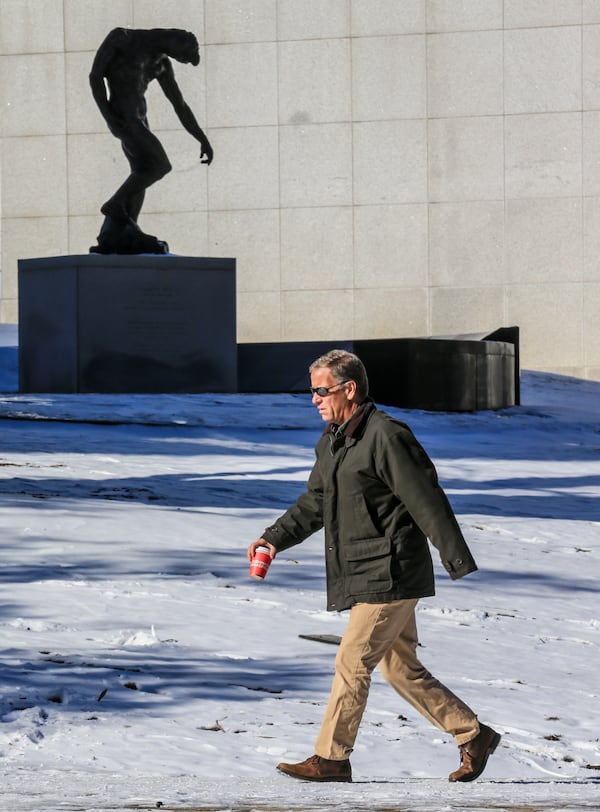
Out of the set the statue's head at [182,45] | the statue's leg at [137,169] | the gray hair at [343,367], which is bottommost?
the gray hair at [343,367]

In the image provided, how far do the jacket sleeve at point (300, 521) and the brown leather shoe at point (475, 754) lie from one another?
0.91 meters

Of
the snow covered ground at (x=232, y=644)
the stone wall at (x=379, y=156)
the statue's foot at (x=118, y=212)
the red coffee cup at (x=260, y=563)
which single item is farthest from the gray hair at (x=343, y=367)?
the stone wall at (x=379, y=156)

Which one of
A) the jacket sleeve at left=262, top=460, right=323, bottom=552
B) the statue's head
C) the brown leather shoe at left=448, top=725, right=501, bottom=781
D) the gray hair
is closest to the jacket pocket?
the jacket sleeve at left=262, top=460, right=323, bottom=552

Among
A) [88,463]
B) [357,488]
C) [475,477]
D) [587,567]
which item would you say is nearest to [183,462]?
[88,463]

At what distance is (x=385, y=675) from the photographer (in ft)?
17.1

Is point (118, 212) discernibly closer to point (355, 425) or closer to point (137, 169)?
point (137, 169)

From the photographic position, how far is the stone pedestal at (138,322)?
19344 millimetres

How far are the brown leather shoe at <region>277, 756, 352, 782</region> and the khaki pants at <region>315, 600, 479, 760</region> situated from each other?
23 mm

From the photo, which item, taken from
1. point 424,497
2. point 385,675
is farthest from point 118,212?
point 424,497

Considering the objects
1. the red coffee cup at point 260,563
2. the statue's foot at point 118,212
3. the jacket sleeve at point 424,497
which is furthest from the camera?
the statue's foot at point 118,212

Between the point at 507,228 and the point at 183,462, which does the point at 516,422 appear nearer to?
the point at 183,462

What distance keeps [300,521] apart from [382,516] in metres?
0.40

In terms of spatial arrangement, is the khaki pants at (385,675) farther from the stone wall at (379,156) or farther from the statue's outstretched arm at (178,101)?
the stone wall at (379,156)

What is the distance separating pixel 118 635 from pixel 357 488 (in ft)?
8.09
